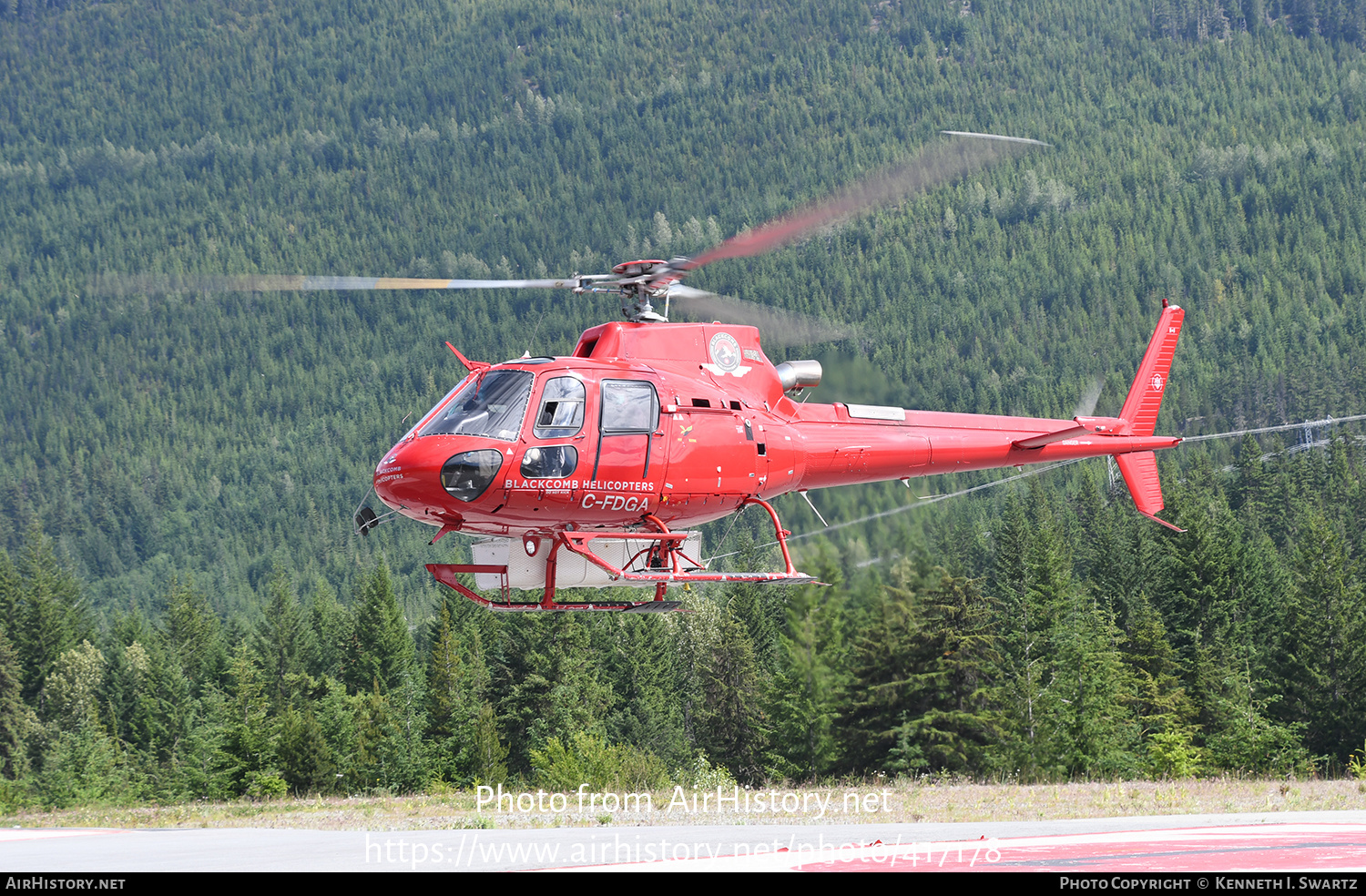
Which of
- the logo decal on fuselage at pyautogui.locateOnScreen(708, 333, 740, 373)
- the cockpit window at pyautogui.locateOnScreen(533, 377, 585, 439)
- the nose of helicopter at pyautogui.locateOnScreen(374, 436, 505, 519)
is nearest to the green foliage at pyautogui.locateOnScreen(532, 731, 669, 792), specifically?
the logo decal on fuselage at pyautogui.locateOnScreen(708, 333, 740, 373)

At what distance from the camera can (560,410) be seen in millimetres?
17938

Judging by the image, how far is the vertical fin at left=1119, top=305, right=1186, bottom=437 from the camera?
23688 mm

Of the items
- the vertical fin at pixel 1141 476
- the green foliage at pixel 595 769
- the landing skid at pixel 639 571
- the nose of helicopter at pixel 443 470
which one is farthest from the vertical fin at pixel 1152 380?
the green foliage at pixel 595 769

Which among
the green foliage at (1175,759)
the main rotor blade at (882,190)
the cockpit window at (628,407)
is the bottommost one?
the green foliage at (1175,759)

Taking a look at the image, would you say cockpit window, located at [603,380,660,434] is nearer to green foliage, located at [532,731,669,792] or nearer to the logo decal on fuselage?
the logo decal on fuselage

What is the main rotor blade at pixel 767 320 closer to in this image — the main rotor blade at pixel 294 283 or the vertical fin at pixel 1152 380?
the main rotor blade at pixel 294 283

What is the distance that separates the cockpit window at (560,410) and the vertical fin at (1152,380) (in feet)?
33.8

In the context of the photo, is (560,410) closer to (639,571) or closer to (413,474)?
(413,474)

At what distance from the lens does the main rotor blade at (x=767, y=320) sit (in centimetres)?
2092

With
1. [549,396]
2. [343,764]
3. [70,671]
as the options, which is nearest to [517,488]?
[549,396]

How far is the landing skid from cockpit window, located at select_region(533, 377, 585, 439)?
1518mm

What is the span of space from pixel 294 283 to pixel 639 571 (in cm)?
585

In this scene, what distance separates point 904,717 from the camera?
5756cm

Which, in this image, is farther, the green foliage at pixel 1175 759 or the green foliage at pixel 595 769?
the green foliage at pixel 595 769
